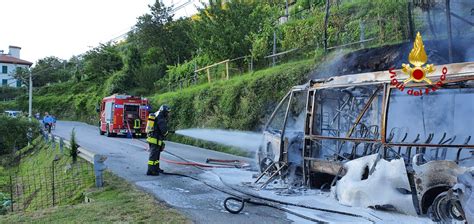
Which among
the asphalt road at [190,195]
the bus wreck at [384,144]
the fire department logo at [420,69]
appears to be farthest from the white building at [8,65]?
the fire department logo at [420,69]

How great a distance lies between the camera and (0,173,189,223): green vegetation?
5633 mm

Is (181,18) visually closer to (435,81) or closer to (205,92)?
(205,92)

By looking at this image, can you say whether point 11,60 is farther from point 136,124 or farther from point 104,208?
point 104,208

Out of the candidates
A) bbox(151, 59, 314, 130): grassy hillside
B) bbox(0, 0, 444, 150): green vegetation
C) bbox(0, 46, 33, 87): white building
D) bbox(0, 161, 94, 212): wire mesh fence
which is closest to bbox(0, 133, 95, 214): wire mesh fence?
bbox(0, 161, 94, 212): wire mesh fence

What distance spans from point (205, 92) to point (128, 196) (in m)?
14.8

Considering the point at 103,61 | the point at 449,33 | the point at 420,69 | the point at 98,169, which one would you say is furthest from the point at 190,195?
the point at 103,61

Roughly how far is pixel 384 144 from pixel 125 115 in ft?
69.1

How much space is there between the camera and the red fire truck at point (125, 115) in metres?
24.6

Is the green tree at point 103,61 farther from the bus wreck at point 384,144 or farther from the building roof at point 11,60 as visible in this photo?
the bus wreck at point 384,144

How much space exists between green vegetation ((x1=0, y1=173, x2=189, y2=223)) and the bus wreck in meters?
2.39

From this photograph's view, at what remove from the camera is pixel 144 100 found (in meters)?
25.8

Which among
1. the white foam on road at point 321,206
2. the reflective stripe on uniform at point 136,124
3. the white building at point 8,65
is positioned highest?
the white building at point 8,65

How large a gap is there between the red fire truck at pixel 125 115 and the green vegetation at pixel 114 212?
17.6 meters

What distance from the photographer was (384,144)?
18.5ft
